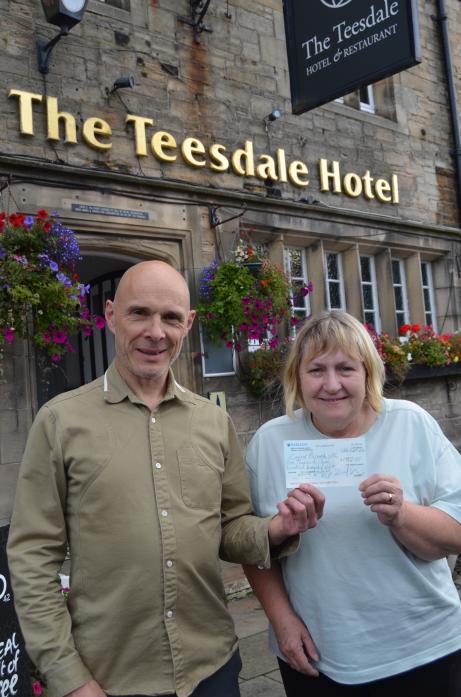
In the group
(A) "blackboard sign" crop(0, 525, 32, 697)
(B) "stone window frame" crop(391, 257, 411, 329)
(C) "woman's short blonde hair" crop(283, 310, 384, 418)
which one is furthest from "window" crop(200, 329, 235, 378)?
(C) "woman's short blonde hair" crop(283, 310, 384, 418)

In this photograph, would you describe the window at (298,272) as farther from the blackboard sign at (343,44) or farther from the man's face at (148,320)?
the man's face at (148,320)

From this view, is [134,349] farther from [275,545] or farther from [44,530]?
[275,545]

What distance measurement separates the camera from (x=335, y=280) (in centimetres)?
764

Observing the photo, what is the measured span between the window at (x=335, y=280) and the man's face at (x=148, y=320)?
5.78 metres

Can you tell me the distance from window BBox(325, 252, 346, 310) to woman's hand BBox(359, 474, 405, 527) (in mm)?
5910

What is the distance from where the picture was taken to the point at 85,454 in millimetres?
1730

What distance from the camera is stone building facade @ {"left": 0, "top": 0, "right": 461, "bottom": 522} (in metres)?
5.14

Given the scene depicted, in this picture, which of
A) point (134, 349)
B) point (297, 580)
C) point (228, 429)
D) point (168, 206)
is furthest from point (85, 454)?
point (168, 206)

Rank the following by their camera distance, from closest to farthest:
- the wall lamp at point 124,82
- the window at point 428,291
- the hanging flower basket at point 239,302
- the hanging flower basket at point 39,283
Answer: the hanging flower basket at point 39,283 → the wall lamp at point 124,82 → the hanging flower basket at point 239,302 → the window at point 428,291

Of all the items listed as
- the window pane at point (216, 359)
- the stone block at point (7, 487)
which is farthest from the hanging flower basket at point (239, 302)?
the stone block at point (7, 487)

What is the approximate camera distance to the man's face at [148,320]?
6.17 ft

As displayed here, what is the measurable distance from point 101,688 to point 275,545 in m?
0.59

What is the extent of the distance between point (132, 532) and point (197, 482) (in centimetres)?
23

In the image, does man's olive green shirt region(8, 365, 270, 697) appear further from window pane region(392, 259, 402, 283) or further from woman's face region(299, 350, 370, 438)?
window pane region(392, 259, 402, 283)
